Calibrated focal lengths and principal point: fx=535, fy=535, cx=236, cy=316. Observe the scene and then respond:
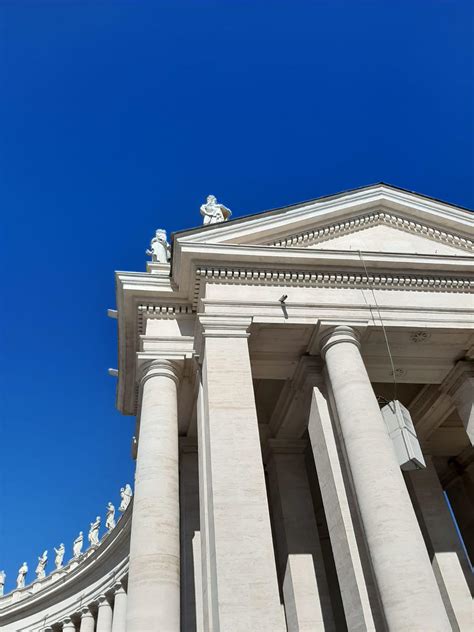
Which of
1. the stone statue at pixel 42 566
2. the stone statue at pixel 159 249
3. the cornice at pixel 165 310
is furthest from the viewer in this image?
the stone statue at pixel 42 566

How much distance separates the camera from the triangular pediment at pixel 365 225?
854 inches

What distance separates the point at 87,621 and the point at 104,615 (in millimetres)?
3794

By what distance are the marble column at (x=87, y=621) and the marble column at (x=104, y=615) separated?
83.0 inches

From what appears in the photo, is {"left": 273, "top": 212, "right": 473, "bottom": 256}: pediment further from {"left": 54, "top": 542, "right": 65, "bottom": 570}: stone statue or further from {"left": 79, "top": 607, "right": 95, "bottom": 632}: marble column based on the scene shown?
{"left": 54, "top": 542, "right": 65, "bottom": 570}: stone statue

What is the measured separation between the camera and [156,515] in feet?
52.4

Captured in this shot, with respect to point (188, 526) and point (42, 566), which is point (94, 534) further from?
point (188, 526)

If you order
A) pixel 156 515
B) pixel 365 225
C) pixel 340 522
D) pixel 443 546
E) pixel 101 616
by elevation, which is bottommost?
pixel 340 522

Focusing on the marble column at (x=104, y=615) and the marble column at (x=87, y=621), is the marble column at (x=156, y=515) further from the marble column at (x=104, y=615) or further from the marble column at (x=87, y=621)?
the marble column at (x=87, y=621)

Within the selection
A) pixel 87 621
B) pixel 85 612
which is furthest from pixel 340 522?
pixel 85 612

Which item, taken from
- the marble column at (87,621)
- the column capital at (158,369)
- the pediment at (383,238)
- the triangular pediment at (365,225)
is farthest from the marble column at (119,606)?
the pediment at (383,238)

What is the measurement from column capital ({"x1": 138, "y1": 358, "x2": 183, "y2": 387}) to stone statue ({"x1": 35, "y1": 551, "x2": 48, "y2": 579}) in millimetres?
50120

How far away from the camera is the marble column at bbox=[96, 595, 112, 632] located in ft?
128

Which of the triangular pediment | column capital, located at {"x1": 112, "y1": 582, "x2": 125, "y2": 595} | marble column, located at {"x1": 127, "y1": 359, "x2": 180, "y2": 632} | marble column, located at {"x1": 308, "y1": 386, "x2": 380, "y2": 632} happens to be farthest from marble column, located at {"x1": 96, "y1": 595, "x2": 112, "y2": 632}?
Result: the triangular pediment

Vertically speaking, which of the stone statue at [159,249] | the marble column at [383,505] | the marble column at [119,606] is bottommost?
the marble column at [383,505]
